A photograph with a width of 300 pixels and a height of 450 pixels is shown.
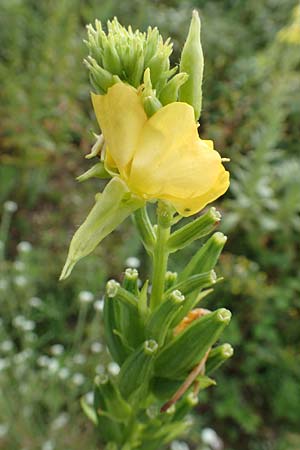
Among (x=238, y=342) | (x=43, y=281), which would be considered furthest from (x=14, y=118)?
(x=238, y=342)

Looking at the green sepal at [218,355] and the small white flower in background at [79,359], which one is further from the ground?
the green sepal at [218,355]

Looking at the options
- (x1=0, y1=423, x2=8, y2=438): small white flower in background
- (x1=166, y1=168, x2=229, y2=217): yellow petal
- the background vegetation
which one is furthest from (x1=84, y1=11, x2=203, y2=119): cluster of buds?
(x1=0, y1=423, x2=8, y2=438): small white flower in background

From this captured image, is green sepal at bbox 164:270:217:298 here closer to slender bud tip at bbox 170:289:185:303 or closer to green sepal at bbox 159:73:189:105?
slender bud tip at bbox 170:289:185:303

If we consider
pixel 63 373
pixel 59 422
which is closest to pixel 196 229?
pixel 63 373

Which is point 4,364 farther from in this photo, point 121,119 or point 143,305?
point 121,119

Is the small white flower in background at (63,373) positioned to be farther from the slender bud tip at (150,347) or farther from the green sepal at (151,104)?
the green sepal at (151,104)

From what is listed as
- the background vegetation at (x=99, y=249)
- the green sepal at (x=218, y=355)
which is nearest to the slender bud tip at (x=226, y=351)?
the green sepal at (x=218, y=355)
